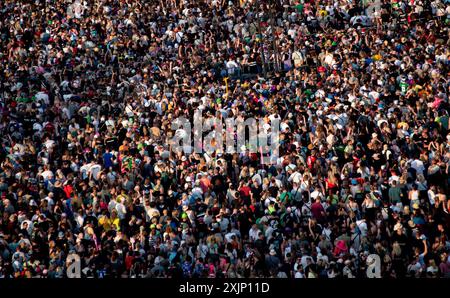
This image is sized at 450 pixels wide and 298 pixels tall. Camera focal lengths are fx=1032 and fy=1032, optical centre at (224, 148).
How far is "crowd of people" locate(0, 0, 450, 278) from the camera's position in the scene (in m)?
20.3

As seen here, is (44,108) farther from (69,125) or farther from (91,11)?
(91,11)

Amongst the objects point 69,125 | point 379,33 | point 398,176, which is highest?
point 379,33

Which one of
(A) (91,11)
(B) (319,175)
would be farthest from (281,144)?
(A) (91,11)

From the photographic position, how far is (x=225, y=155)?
81.7ft

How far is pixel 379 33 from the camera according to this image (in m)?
30.8

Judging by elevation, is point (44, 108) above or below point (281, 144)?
above

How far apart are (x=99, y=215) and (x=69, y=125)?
621cm

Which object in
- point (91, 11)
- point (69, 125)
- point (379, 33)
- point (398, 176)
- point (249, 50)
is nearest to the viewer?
point (398, 176)

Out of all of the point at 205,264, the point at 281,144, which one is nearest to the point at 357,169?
the point at 281,144

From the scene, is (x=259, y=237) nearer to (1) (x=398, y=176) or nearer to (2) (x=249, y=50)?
(1) (x=398, y=176)

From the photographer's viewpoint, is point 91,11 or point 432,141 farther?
point 91,11

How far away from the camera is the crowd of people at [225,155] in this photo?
798 inches

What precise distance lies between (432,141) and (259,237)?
523 cm

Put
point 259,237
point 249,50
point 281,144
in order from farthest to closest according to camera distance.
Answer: point 249,50 → point 281,144 → point 259,237
